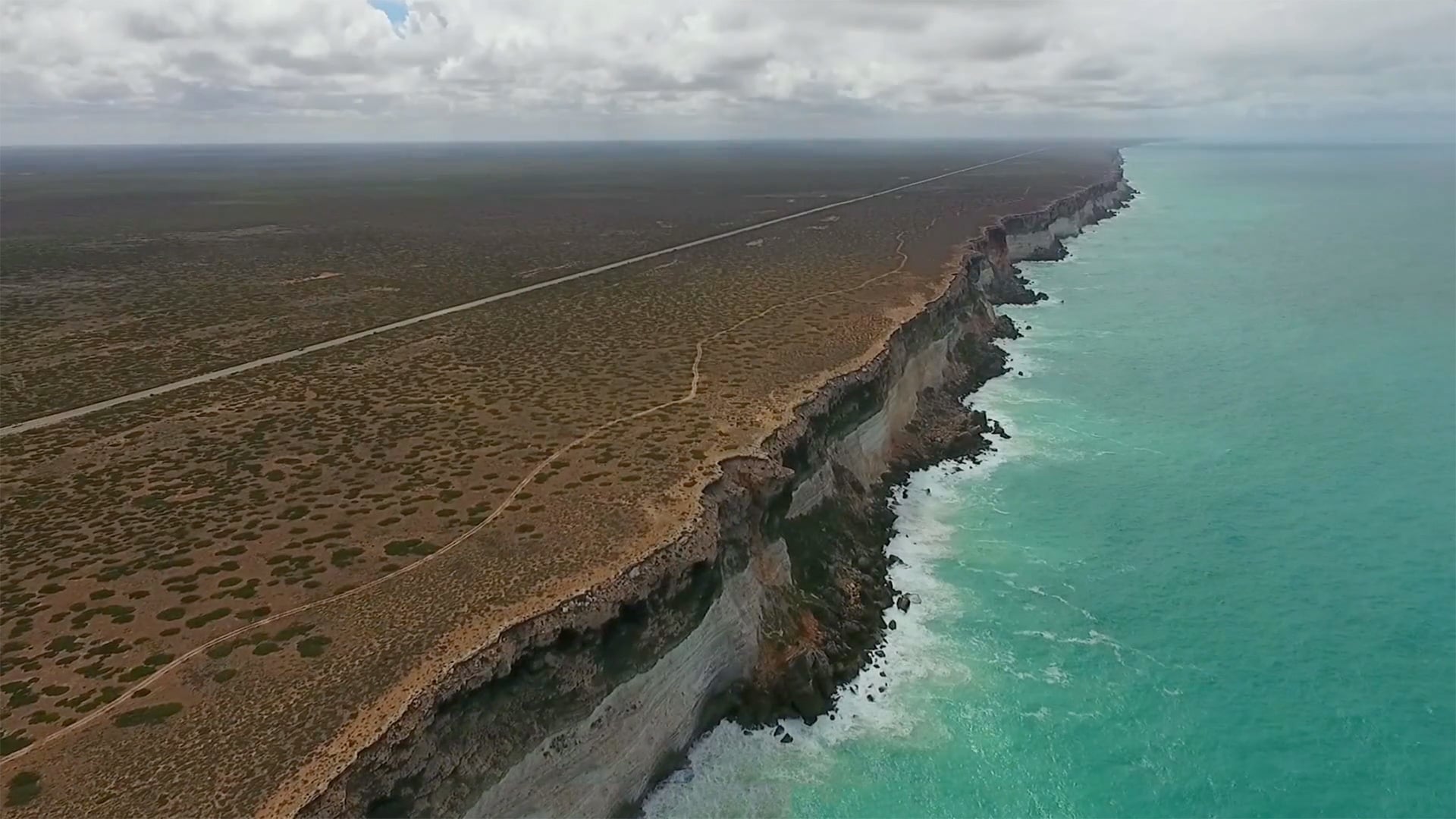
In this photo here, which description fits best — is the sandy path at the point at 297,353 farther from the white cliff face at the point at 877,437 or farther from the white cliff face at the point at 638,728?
the white cliff face at the point at 877,437

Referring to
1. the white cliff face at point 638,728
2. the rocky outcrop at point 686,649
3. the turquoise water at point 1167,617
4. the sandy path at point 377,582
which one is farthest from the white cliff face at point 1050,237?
the white cliff face at point 638,728

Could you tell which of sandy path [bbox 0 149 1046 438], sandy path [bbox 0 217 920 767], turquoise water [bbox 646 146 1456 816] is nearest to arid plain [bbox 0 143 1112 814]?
sandy path [bbox 0 217 920 767]

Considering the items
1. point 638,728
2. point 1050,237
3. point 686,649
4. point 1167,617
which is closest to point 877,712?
point 686,649

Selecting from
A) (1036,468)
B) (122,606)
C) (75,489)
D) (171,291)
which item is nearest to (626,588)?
(122,606)

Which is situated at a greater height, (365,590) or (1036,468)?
(365,590)

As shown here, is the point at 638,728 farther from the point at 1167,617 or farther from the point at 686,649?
the point at 1167,617

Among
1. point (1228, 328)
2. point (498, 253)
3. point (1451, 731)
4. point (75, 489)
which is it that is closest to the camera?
point (1451, 731)

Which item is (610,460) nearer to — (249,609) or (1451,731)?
(249,609)
